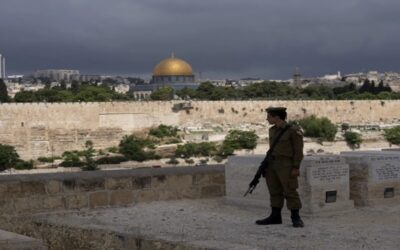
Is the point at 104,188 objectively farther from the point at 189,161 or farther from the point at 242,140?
the point at 242,140

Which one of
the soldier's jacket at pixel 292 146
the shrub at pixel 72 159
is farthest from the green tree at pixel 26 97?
the soldier's jacket at pixel 292 146

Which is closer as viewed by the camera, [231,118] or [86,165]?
[86,165]

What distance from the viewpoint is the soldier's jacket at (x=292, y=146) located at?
5.65 m

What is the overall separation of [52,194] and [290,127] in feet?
7.74

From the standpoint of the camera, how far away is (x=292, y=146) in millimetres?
5688

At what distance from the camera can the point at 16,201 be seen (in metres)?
6.68

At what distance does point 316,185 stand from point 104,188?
2.01 m

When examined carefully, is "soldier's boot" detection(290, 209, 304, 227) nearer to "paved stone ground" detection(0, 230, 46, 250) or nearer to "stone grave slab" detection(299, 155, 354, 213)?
"stone grave slab" detection(299, 155, 354, 213)

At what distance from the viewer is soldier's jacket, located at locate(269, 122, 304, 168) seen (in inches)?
223

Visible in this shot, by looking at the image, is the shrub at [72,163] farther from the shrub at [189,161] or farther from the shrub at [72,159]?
the shrub at [189,161]

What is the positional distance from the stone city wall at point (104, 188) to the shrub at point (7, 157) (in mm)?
29863

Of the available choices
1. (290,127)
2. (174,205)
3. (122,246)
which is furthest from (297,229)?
(174,205)

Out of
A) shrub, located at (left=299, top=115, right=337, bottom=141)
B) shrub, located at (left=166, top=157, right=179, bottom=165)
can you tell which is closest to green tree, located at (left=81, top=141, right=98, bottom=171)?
shrub, located at (left=166, top=157, right=179, bottom=165)

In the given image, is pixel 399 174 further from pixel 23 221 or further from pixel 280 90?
pixel 280 90
